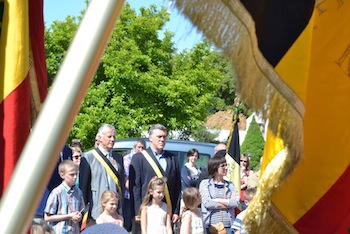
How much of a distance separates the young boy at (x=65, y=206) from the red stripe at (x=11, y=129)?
4.40 meters

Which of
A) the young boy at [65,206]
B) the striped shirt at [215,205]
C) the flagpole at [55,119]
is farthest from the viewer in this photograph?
the striped shirt at [215,205]

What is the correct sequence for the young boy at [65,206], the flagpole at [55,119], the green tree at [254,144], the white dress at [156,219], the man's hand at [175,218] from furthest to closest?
1. the green tree at [254,144]
2. the man's hand at [175,218]
3. the white dress at [156,219]
4. the young boy at [65,206]
5. the flagpole at [55,119]

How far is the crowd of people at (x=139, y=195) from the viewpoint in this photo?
22.1 feet

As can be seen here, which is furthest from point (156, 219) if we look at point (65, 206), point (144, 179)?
point (65, 206)

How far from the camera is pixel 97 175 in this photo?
7.69 m

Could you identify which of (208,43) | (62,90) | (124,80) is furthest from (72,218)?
(124,80)

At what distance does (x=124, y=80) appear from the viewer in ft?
95.5

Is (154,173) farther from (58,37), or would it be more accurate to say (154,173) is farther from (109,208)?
(58,37)

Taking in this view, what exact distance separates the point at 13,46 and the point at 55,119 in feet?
3.85

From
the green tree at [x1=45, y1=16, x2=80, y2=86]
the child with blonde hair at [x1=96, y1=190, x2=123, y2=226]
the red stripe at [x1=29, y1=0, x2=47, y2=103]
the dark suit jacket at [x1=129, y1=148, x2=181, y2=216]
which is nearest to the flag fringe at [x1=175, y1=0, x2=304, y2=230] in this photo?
the red stripe at [x1=29, y1=0, x2=47, y2=103]

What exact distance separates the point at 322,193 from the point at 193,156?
25.7ft

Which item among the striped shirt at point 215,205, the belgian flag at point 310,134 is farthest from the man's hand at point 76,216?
the belgian flag at point 310,134

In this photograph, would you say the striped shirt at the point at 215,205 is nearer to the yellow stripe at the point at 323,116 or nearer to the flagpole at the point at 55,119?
the yellow stripe at the point at 323,116

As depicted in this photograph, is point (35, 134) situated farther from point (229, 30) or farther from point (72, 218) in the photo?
point (72, 218)
